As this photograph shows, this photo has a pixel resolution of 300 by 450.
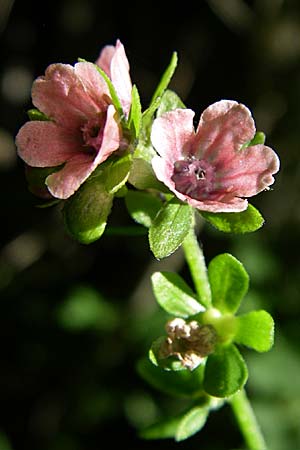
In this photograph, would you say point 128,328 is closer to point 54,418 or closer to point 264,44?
point 54,418

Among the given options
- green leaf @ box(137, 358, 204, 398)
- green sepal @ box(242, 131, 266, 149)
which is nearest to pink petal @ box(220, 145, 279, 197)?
green sepal @ box(242, 131, 266, 149)

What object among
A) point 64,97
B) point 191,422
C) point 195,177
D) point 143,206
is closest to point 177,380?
point 191,422

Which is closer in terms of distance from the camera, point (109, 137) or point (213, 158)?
point (109, 137)

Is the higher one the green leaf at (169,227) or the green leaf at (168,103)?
the green leaf at (168,103)

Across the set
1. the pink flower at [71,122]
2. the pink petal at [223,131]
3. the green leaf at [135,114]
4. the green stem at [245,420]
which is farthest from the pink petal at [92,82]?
the green stem at [245,420]

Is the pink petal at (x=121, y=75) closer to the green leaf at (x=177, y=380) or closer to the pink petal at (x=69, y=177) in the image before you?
the pink petal at (x=69, y=177)

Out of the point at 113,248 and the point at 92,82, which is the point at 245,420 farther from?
the point at 113,248
